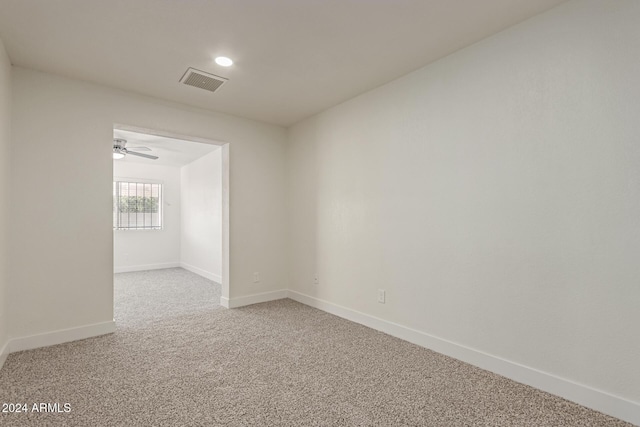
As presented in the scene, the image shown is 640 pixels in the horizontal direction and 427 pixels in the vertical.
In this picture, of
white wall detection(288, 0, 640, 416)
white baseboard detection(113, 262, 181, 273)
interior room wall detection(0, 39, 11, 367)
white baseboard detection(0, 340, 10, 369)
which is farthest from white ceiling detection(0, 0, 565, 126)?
white baseboard detection(113, 262, 181, 273)

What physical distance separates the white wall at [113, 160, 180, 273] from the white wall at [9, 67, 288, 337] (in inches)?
160

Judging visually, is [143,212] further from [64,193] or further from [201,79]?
[201,79]

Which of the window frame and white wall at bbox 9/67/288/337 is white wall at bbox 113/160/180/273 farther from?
white wall at bbox 9/67/288/337

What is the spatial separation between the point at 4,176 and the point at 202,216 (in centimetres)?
399

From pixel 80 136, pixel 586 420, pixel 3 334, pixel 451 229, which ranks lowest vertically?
pixel 586 420

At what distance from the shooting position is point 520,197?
2.23 metres

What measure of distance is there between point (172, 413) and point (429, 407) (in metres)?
1.49

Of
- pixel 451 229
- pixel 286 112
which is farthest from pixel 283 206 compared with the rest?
pixel 451 229

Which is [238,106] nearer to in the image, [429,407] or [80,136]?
[80,136]

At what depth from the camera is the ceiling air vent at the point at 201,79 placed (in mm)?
2932

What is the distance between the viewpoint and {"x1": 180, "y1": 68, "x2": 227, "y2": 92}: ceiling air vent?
2.93 metres

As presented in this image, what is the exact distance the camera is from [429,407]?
1.90 meters

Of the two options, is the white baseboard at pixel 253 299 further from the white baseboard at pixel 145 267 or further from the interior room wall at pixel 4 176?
the white baseboard at pixel 145 267

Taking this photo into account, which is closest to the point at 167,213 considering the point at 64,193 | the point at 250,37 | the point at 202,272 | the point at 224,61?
the point at 202,272
